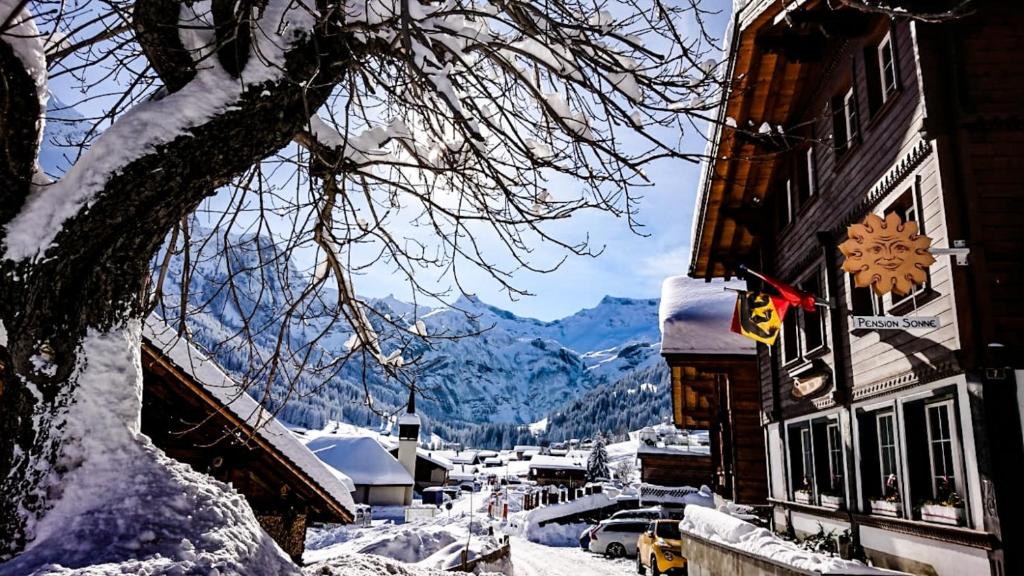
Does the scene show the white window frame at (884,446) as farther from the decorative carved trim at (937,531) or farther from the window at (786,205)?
the window at (786,205)

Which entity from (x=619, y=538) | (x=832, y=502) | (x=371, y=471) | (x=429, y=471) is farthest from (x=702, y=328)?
(x=429, y=471)

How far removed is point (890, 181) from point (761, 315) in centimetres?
347

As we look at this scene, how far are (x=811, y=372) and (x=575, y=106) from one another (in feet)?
29.0

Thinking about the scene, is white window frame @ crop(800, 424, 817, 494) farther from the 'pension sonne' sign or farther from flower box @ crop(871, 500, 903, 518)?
the 'pension sonne' sign

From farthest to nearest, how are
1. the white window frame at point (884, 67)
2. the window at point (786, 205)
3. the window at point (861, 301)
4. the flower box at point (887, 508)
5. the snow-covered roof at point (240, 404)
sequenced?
the window at point (786, 205), the window at point (861, 301), the white window frame at point (884, 67), the flower box at point (887, 508), the snow-covered roof at point (240, 404)

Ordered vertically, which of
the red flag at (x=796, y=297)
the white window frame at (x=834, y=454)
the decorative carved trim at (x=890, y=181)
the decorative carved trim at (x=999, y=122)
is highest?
the decorative carved trim at (x=999, y=122)

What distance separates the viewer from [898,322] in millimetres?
7785

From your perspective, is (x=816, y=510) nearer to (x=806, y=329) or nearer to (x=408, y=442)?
(x=806, y=329)

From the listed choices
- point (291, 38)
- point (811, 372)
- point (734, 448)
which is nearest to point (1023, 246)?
point (811, 372)

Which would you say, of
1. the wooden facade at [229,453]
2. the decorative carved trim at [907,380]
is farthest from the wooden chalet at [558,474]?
the wooden facade at [229,453]

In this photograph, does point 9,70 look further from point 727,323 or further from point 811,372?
point 727,323

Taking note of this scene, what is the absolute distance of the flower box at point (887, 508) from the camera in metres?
9.02

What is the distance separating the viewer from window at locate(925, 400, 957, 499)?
316 inches

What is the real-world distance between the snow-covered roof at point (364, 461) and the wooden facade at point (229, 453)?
115ft
